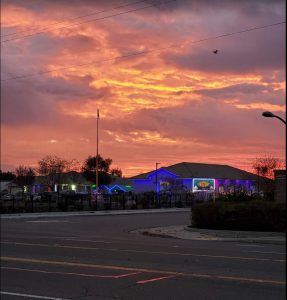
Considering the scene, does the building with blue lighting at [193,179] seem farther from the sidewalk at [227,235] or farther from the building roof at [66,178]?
the sidewalk at [227,235]

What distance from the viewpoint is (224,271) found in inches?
439

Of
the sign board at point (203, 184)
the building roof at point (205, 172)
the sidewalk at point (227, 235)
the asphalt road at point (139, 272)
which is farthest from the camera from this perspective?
the building roof at point (205, 172)

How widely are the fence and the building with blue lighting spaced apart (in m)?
40.8

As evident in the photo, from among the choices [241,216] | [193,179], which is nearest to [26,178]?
[193,179]

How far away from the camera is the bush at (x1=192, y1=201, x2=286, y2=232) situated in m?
21.8

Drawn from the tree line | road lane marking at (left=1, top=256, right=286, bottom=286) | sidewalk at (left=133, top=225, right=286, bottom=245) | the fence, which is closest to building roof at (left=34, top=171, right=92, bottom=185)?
the tree line

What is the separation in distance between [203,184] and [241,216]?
89603 mm

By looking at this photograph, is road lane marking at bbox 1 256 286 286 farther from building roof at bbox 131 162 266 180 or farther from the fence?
building roof at bbox 131 162 266 180

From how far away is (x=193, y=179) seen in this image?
11125 centimetres

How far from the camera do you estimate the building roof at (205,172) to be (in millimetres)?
114525

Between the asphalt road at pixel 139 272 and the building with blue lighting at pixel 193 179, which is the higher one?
the building with blue lighting at pixel 193 179

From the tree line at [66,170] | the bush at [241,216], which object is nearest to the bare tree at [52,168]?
the tree line at [66,170]

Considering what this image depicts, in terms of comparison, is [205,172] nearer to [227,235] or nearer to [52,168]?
[52,168]

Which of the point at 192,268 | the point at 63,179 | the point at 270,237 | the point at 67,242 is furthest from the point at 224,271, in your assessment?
the point at 63,179
